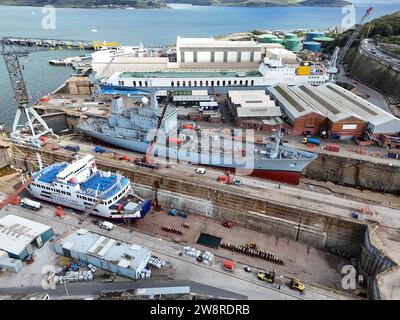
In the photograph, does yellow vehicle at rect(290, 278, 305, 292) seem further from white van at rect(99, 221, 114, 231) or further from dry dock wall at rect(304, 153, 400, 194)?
dry dock wall at rect(304, 153, 400, 194)

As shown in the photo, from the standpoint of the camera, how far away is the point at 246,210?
1495 inches

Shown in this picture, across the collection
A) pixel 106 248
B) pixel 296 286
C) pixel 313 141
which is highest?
pixel 106 248

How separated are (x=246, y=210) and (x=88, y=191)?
2129 centimetres

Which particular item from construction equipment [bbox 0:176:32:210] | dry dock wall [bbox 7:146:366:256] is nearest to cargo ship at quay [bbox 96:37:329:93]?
dry dock wall [bbox 7:146:366:256]

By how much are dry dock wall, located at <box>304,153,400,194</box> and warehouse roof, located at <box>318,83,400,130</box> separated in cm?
938

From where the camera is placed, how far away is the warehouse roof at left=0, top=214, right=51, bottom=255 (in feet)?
91.0

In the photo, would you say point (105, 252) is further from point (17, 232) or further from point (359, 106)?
point (359, 106)

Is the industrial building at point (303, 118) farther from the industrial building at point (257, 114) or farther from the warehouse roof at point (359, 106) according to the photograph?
the warehouse roof at point (359, 106)

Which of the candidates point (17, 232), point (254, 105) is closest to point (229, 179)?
point (254, 105)

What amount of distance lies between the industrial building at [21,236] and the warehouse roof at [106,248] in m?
2.36

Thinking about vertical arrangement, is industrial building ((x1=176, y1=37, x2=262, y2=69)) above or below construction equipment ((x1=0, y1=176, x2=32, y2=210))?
above

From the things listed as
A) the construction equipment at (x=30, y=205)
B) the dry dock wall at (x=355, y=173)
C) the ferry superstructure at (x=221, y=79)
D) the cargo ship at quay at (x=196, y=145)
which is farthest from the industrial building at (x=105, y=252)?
the ferry superstructure at (x=221, y=79)

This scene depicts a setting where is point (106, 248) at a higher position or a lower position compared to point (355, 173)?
higher
